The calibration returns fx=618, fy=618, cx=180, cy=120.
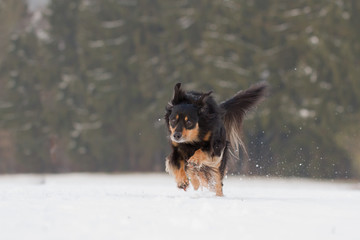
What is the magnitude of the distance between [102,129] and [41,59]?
6.45 meters

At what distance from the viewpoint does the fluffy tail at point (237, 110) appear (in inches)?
417

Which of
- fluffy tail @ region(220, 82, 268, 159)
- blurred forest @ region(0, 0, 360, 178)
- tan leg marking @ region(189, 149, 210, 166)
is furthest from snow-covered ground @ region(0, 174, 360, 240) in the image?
blurred forest @ region(0, 0, 360, 178)

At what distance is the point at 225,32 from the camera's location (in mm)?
26375

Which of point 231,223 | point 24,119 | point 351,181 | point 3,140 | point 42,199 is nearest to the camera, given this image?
point 231,223

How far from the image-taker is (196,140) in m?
8.85

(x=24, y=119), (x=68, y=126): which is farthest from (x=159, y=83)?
(x=24, y=119)

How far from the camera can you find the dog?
8.71 metres

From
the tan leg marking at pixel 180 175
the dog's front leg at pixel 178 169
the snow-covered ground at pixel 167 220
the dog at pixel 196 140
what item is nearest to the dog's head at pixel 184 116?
the dog at pixel 196 140

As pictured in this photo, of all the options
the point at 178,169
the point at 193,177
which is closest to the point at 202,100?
the point at 178,169

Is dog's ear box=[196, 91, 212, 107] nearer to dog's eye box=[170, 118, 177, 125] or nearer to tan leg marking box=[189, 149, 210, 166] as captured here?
dog's eye box=[170, 118, 177, 125]

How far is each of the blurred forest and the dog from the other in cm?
1342

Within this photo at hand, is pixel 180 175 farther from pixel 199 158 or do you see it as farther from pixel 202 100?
pixel 202 100

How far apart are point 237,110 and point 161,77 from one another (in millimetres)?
17716

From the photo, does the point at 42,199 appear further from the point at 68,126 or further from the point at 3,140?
the point at 3,140
